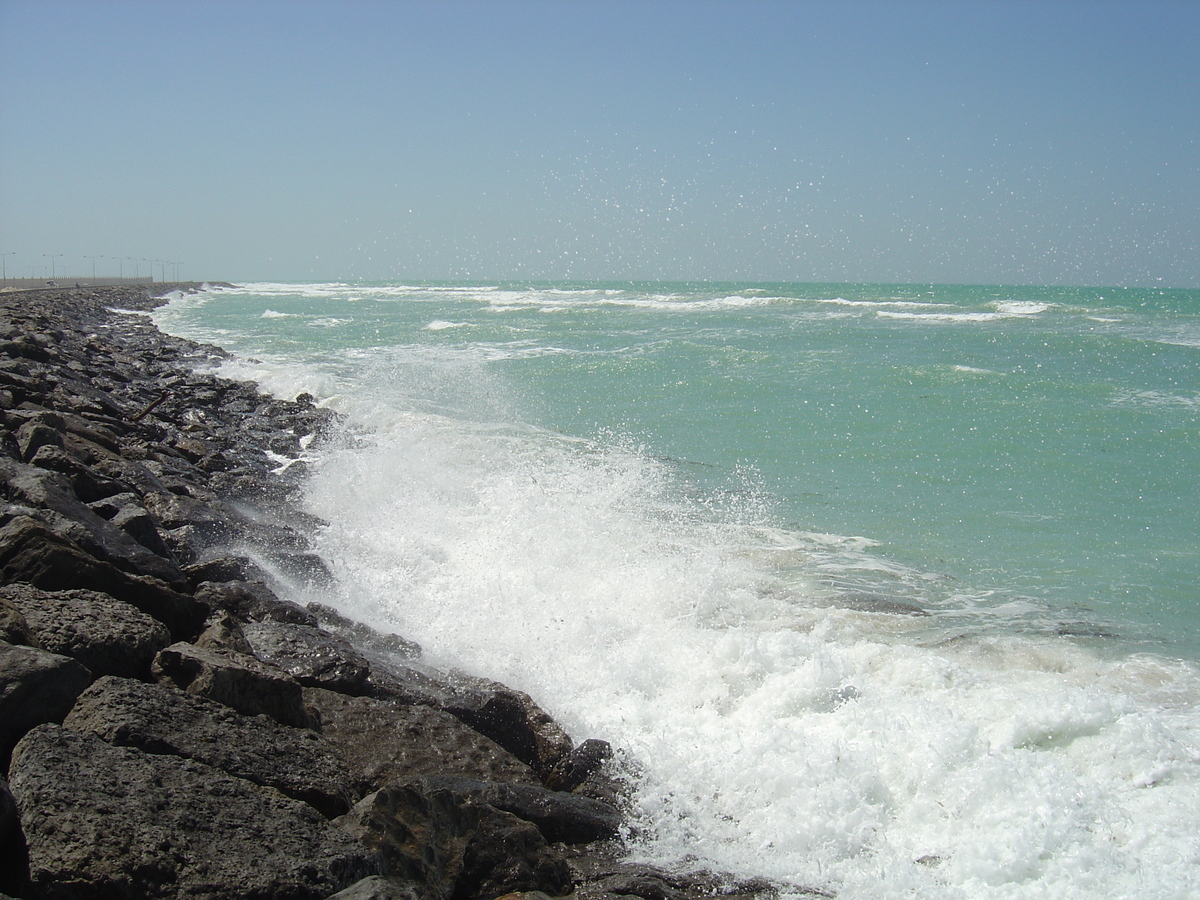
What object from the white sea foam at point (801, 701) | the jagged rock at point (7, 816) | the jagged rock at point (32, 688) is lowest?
the white sea foam at point (801, 701)

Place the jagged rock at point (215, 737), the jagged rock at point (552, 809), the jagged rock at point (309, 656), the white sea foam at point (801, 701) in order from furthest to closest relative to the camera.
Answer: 1. the jagged rock at point (309, 656)
2. the white sea foam at point (801, 701)
3. the jagged rock at point (552, 809)
4. the jagged rock at point (215, 737)

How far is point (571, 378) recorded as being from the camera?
19625mm

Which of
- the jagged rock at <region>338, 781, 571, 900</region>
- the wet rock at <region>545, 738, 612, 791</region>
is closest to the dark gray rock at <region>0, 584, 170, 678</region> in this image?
the jagged rock at <region>338, 781, 571, 900</region>

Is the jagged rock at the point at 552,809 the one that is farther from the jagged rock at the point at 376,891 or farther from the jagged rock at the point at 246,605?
the jagged rock at the point at 246,605

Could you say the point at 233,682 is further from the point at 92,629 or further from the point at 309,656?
the point at 309,656

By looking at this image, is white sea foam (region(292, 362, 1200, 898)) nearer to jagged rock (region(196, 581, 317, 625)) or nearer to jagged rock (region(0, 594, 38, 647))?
jagged rock (region(196, 581, 317, 625))

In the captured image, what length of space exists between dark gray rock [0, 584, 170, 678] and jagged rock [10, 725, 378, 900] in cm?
75

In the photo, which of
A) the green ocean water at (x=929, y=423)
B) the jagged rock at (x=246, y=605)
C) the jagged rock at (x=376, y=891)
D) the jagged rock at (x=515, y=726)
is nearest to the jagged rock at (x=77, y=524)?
the jagged rock at (x=246, y=605)

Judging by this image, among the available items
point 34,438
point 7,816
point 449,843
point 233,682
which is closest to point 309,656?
point 233,682

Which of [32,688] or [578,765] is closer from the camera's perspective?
[32,688]

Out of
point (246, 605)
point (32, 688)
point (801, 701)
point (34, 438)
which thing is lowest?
point (801, 701)

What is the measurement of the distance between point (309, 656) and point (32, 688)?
5.29 ft

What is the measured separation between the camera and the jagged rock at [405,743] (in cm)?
388

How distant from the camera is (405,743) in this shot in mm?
4031
